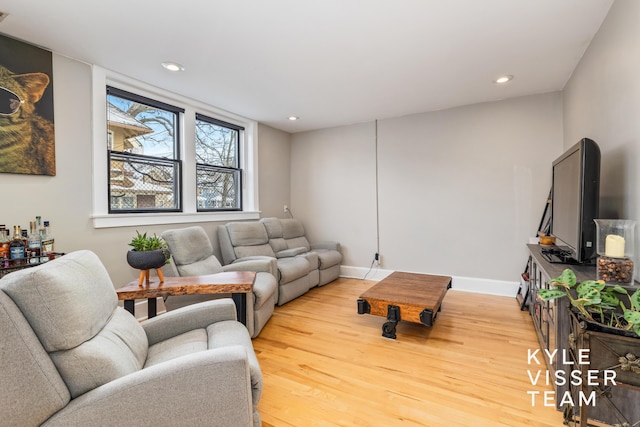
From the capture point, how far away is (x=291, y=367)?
87.0 inches

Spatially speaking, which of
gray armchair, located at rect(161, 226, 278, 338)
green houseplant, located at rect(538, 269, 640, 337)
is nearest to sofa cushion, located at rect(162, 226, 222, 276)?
gray armchair, located at rect(161, 226, 278, 338)

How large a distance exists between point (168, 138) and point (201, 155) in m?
0.48

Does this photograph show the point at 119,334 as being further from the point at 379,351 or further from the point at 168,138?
the point at 168,138

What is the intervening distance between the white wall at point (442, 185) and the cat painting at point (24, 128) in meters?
3.43

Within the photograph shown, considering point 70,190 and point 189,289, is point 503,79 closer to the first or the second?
point 189,289

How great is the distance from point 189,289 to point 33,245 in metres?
1.17

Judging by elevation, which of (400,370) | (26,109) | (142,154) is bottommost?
(400,370)

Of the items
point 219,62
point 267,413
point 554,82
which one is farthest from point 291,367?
point 554,82

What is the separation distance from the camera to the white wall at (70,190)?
2.34m

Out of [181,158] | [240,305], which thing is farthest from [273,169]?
[240,305]

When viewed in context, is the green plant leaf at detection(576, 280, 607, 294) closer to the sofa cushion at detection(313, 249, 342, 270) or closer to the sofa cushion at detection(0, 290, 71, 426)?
the sofa cushion at detection(0, 290, 71, 426)

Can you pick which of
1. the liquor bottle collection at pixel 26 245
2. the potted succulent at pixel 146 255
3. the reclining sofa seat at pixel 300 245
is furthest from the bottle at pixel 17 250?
the reclining sofa seat at pixel 300 245

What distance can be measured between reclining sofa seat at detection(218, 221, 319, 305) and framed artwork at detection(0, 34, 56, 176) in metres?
1.81

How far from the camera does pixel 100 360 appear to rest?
1107 millimetres
